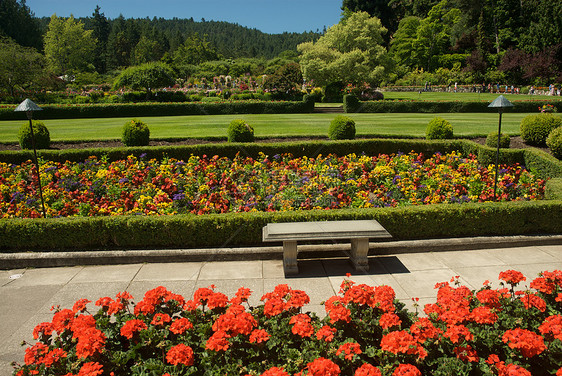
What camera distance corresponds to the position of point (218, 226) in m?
6.68

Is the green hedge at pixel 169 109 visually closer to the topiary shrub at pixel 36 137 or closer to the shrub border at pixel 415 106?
the shrub border at pixel 415 106

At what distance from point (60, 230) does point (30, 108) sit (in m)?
2.54

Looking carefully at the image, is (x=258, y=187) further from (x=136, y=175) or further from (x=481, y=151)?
(x=481, y=151)

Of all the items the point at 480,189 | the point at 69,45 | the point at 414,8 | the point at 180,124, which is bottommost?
the point at 480,189

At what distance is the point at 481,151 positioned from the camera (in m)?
11.7

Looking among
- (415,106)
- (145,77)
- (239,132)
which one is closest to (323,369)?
(239,132)

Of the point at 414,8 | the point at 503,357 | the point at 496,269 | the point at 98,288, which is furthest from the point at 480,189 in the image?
the point at 414,8

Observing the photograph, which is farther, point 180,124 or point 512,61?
point 512,61

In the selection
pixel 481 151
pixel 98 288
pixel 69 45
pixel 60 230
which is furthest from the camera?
pixel 69 45

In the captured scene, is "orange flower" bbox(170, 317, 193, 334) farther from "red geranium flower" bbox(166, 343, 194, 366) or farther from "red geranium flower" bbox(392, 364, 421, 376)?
"red geranium flower" bbox(392, 364, 421, 376)

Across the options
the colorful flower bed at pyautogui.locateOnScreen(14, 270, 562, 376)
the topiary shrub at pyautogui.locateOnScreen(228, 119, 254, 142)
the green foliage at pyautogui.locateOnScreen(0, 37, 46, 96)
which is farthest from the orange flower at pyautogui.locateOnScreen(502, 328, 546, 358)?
the green foliage at pyautogui.locateOnScreen(0, 37, 46, 96)

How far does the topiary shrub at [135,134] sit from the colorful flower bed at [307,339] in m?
10.2

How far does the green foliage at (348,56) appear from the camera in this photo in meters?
34.4

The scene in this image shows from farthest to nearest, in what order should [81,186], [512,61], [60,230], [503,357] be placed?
[512,61], [81,186], [60,230], [503,357]
